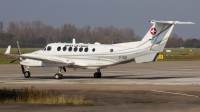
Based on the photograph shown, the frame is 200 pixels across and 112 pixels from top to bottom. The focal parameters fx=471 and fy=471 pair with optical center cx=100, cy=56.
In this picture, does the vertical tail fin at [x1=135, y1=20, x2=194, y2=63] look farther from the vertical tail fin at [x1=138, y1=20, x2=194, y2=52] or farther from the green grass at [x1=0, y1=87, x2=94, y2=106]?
the green grass at [x1=0, y1=87, x2=94, y2=106]

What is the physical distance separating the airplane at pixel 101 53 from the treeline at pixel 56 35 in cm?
3439

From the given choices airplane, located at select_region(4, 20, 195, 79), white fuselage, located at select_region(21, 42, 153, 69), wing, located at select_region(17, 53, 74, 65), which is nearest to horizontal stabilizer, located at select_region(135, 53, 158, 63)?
airplane, located at select_region(4, 20, 195, 79)

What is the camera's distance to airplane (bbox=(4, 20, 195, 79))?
3503 centimetres

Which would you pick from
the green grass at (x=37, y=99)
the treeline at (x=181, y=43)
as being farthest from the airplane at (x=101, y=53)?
the treeline at (x=181, y=43)

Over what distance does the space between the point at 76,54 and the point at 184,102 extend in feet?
56.8

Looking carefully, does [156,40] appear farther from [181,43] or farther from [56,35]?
[181,43]

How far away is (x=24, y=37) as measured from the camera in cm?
9506

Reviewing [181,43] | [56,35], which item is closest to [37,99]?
[56,35]

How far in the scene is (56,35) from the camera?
285 feet

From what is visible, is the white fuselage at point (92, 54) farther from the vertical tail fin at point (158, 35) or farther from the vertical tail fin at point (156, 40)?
the vertical tail fin at point (158, 35)

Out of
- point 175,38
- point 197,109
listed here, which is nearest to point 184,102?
point 197,109

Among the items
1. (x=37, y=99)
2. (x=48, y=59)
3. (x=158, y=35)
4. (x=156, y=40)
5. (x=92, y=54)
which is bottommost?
Result: (x=37, y=99)

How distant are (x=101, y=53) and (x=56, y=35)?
5112 centimetres

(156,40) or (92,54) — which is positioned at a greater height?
(156,40)
